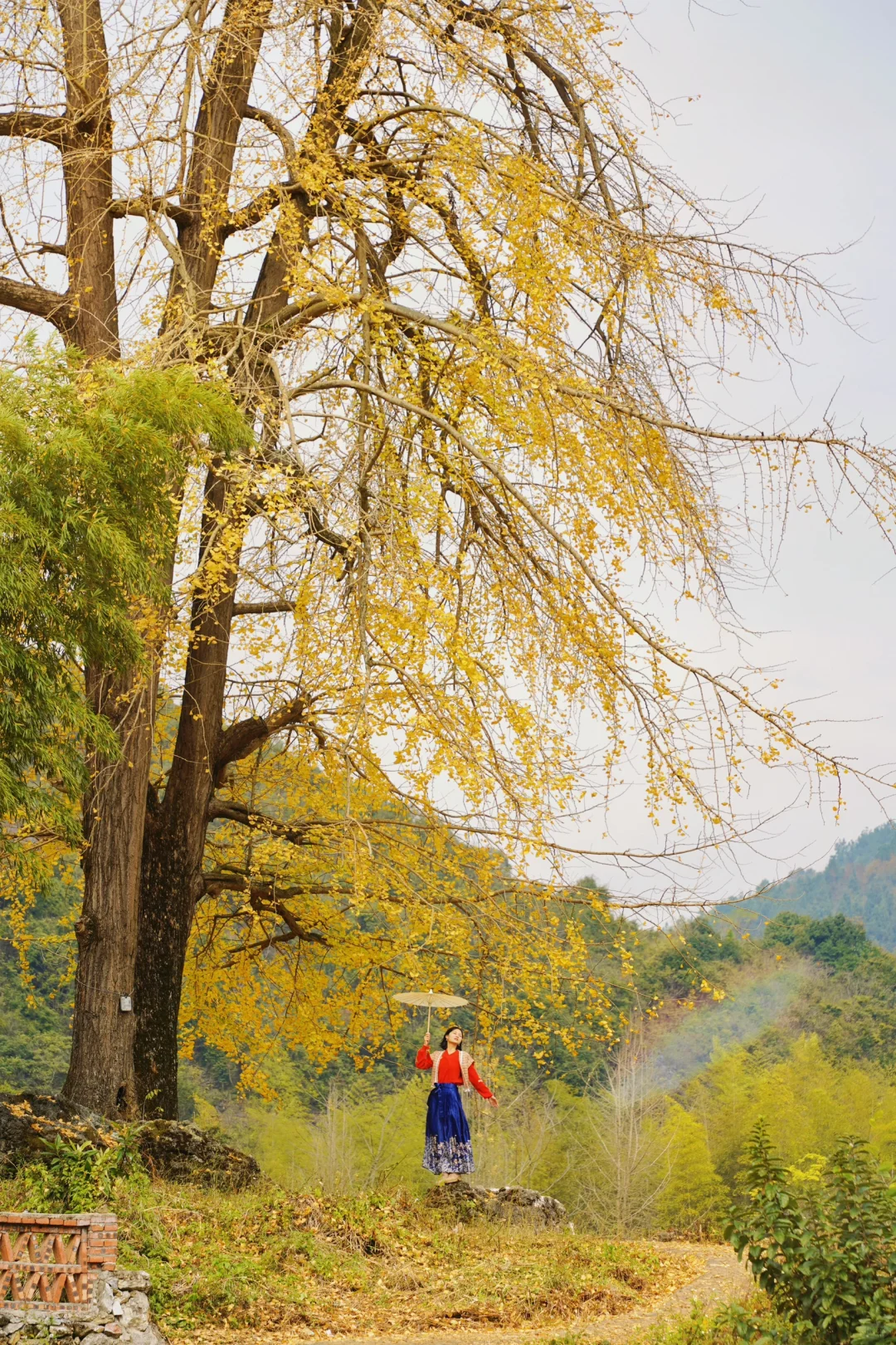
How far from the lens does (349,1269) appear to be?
7.20 meters

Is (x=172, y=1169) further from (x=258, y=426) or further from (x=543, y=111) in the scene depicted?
(x=543, y=111)

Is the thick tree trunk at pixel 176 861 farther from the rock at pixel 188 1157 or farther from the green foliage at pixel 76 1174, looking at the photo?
the green foliage at pixel 76 1174

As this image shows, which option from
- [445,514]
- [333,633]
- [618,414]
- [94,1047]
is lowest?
[94,1047]

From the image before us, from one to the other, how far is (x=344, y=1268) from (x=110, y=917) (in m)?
3.06

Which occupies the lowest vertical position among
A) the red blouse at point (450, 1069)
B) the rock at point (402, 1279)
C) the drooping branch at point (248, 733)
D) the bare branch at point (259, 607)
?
the rock at point (402, 1279)

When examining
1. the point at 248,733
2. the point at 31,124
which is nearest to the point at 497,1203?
the point at 248,733

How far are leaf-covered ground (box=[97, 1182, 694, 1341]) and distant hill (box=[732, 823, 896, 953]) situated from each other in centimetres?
4673

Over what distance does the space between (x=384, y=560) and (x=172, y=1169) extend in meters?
4.22

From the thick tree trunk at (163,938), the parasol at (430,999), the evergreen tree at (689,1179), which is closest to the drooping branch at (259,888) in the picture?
the thick tree trunk at (163,938)

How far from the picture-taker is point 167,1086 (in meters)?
9.70

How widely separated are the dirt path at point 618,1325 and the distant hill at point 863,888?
46006 millimetres

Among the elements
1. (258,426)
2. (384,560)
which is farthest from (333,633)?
(258,426)

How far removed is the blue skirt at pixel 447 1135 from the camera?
9.73 meters

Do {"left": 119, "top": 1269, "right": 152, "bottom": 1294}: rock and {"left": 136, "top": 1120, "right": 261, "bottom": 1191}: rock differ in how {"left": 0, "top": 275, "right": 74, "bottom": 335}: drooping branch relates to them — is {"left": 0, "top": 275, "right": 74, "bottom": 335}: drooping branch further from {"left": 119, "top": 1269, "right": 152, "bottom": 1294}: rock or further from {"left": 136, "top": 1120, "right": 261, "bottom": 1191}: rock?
{"left": 119, "top": 1269, "right": 152, "bottom": 1294}: rock
